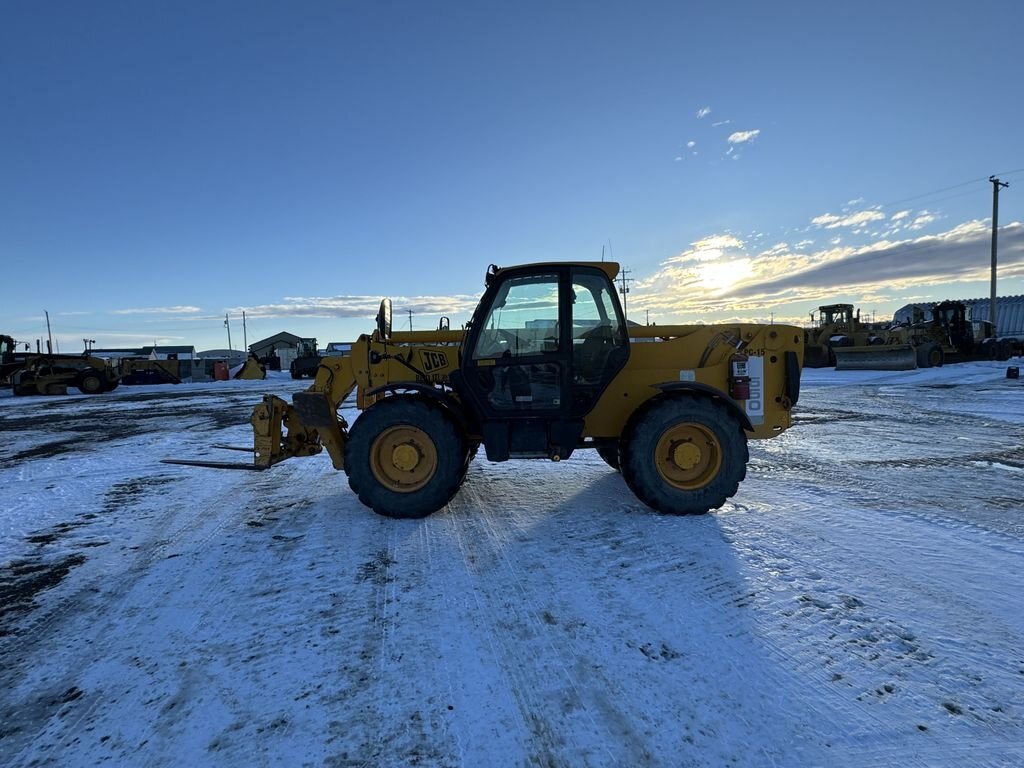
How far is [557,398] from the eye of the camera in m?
4.40

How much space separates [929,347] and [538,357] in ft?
76.6

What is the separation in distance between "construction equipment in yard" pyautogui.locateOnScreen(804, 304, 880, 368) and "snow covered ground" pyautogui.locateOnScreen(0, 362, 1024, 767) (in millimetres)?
→ 22389

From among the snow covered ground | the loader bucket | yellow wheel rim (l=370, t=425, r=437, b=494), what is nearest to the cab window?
yellow wheel rim (l=370, t=425, r=437, b=494)

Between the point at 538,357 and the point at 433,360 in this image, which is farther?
the point at 433,360

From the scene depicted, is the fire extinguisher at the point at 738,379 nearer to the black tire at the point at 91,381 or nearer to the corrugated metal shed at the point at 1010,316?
the black tire at the point at 91,381

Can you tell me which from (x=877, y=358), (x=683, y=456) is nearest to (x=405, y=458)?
(x=683, y=456)

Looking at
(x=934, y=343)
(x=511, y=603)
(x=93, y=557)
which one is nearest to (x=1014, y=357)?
(x=934, y=343)

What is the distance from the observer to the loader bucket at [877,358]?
67.1ft

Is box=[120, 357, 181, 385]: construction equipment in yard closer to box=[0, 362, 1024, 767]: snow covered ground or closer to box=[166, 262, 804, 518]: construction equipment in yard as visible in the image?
box=[0, 362, 1024, 767]: snow covered ground

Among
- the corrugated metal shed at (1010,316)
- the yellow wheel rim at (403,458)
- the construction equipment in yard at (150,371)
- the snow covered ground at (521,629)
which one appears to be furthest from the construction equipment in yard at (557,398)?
the corrugated metal shed at (1010,316)

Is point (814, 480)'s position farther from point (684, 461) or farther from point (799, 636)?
point (799, 636)

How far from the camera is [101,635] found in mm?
2549

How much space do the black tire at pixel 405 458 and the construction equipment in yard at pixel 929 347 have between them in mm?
22974

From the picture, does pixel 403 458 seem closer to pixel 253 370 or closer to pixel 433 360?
pixel 433 360
